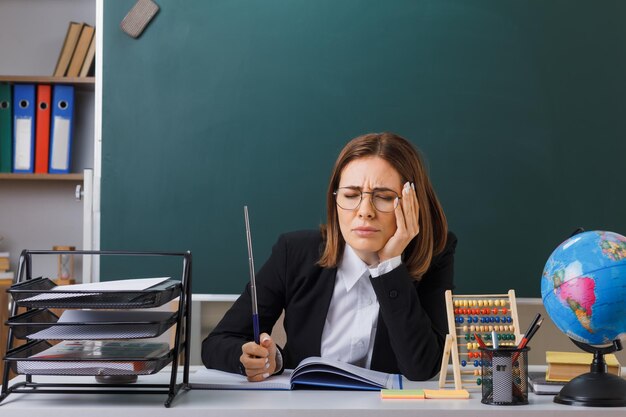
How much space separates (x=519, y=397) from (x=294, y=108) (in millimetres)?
2016

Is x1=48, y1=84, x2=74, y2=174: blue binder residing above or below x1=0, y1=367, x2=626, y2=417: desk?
above

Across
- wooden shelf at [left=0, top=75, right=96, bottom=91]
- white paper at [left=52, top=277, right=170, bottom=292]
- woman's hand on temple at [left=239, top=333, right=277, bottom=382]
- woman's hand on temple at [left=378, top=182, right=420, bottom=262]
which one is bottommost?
woman's hand on temple at [left=239, top=333, right=277, bottom=382]

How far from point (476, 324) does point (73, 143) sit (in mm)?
2739

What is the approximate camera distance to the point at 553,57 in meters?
3.17

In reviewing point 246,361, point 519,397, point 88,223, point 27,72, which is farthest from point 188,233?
point 519,397

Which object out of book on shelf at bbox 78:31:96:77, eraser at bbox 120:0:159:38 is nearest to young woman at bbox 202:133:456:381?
eraser at bbox 120:0:159:38

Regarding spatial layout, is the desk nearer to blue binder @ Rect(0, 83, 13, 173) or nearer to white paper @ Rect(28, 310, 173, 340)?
white paper @ Rect(28, 310, 173, 340)

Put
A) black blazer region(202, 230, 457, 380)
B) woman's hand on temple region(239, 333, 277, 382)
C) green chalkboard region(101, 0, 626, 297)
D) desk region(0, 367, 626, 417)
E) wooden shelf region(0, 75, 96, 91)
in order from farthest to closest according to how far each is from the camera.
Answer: wooden shelf region(0, 75, 96, 91)
green chalkboard region(101, 0, 626, 297)
black blazer region(202, 230, 457, 380)
woman's hand on temple region(239, 333, 277, 382)
desk region(0, 367, 626, 417)

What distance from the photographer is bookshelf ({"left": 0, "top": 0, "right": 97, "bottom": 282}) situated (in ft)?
12.6

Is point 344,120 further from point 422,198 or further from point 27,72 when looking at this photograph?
point 27,72

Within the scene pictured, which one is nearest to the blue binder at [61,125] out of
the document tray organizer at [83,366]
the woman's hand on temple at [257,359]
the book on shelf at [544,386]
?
the woman's hand on temple at [257,359]

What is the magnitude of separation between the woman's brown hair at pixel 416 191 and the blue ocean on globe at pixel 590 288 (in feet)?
2.03

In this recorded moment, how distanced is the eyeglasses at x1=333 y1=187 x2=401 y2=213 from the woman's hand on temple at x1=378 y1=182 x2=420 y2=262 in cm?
2

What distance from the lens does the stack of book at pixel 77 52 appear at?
12.0ft
